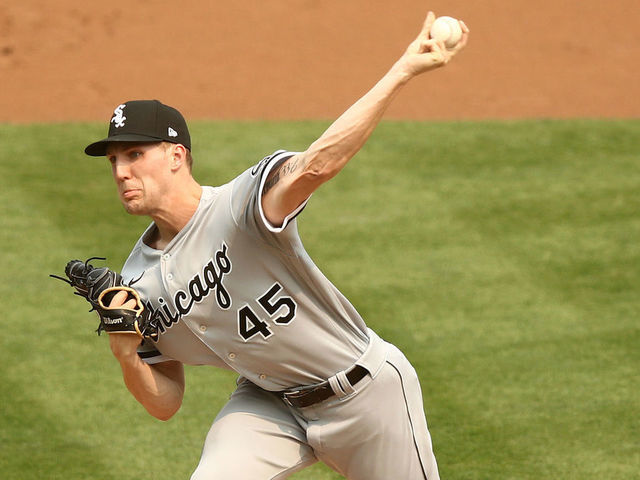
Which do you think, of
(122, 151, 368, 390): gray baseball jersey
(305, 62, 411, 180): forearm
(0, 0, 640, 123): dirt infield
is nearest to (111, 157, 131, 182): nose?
(122, 151, 368, 390): gray baseball jersey

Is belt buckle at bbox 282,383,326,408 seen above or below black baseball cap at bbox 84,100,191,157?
below

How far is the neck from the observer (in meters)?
4.01

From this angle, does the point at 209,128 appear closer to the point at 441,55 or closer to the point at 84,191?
the point at 84,191

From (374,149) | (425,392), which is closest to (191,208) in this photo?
(425,392)

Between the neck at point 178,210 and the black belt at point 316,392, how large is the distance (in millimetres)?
730

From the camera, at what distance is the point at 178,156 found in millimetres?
4070

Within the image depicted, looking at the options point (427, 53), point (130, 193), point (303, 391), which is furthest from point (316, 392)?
point (427, 53)

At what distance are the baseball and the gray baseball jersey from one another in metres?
0.77

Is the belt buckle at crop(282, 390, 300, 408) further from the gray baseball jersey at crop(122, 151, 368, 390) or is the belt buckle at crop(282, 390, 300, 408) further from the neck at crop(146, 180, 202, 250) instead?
the neck at crop(146, 180, 202, 250)

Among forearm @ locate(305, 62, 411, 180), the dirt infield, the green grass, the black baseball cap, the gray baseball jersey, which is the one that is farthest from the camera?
the dirt infield

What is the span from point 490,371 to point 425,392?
50cm

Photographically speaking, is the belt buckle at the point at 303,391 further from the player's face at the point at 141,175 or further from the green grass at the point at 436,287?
the green grass at the point at 436,287

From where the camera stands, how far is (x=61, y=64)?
38.4 feet

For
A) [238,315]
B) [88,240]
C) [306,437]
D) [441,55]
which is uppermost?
[441,55]
